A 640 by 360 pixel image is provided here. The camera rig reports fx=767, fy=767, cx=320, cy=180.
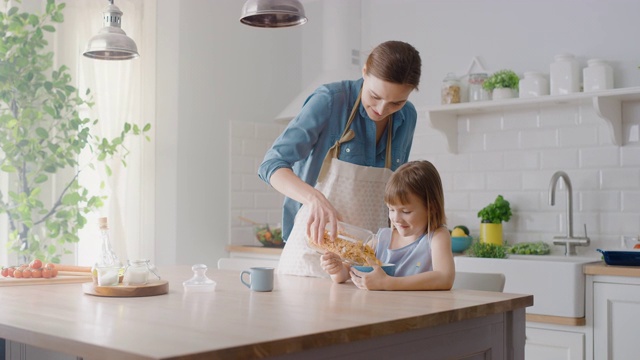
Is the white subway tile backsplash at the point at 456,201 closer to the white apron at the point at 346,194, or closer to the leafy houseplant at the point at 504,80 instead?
the leafy houseplant at the point at 504,80

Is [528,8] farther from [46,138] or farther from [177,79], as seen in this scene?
[46,138]

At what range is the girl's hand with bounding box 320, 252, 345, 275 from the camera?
2.24 meters

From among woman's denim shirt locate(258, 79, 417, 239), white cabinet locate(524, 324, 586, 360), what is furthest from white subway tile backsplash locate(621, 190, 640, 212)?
woman's denim shirt locate(258, 79, 417, 239)

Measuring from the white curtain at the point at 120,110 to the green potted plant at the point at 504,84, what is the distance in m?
1.91

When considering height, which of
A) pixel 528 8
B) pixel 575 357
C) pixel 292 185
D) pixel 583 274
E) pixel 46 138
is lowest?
pixel 575 357

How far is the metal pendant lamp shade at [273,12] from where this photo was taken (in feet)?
7.89

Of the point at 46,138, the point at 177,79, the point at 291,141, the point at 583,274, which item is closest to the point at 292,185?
the point at 291,141

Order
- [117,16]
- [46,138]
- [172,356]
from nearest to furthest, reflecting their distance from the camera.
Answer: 1. [172,356]
2. [117,16]
3. [46,138]

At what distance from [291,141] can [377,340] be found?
Result: 3.51 feet

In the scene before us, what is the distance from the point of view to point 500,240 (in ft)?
13.2

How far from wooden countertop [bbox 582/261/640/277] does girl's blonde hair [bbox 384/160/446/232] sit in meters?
1.25

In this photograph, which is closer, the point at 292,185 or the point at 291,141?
the point at 292,185

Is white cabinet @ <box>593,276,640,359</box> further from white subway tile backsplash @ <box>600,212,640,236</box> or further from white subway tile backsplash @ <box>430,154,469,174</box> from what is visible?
white subway tile backsplash @ <box>430,154,469,174</box>

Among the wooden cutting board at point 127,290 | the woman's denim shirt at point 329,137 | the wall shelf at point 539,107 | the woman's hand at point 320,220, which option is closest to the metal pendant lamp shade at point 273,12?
the woman's denim shirt at point 329,137
